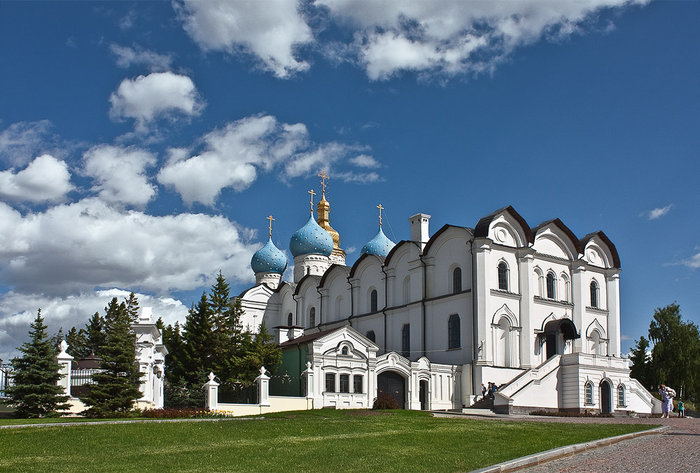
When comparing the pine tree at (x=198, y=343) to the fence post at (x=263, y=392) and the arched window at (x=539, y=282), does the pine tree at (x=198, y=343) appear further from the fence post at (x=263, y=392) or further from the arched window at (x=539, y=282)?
the arched window at (x=539, y=282)

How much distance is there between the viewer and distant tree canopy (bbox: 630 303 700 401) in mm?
49719

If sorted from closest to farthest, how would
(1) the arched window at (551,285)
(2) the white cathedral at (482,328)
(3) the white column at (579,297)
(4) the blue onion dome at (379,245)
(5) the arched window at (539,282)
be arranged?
(2) the white cathedral at (482,328) < (5) the arched window at (539,282) < (1) the arched window at (551,285) < (3) the white column at (579,297) < (4) the blue onion dome at (379,245)

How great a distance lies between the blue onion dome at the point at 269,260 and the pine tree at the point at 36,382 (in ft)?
Answer: 126

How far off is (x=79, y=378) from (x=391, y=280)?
2173 centimetres

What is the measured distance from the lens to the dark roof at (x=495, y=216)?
125ft

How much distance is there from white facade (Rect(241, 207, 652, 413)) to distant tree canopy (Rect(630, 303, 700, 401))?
9480mm

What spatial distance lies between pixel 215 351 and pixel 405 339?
38.3 feet

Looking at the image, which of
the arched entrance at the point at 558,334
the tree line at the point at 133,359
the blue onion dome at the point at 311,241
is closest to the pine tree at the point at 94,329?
the tree line at the point at 133,359

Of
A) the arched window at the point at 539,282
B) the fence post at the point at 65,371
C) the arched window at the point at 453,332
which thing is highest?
the arched window at the point at 539,282

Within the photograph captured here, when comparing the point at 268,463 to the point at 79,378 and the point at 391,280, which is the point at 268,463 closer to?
the point at 79,378

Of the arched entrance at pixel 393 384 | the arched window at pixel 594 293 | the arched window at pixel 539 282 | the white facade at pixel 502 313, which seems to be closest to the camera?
the white facade at pixel 502 313

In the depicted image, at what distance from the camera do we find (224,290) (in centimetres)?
3769

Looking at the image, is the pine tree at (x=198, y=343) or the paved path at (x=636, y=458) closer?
the paved path at (x=636, y=458)

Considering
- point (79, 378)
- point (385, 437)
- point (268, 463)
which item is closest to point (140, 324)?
point (79, 378)
